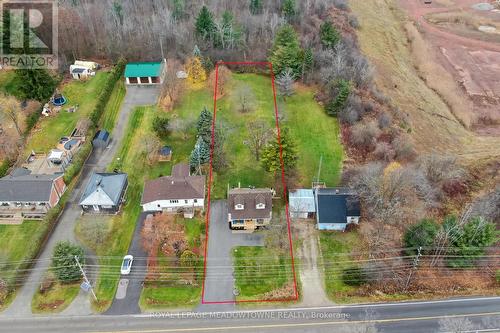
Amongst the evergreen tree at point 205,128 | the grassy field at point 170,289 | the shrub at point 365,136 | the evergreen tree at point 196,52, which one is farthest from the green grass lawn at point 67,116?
the shrub at point 365,136

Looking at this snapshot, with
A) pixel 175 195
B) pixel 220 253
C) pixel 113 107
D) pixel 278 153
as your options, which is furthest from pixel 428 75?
pixel 113 107

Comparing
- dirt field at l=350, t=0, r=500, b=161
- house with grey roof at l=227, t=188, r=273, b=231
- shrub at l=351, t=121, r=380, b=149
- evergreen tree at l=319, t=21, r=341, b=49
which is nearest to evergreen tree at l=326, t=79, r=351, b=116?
shrub at l=351, t=121, r=380, b=149

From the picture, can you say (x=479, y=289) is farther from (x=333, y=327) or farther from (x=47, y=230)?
(x=47, y=230)

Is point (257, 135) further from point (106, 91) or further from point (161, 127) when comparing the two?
point (106, 91)

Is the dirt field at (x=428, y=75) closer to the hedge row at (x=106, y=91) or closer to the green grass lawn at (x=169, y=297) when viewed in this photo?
the green grass lawn at (x=169, y=297)

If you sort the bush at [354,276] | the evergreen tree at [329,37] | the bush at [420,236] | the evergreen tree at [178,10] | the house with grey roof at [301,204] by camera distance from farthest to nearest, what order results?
the evergreen tree at [178,10]
the evergreen tree at [329,37]
the house with grey roof at [301,204]
the bush at [354,276]
the bush at [420,236]

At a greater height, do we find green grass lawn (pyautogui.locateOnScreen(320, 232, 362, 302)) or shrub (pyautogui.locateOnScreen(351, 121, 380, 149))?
shrub (pyautogui.locateOnScreen(351, 121, 380, 149))

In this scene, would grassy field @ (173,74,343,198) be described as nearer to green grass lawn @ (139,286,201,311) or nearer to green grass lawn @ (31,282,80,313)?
green grass lawn @ (139,286,201,311)
